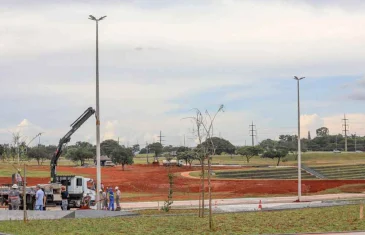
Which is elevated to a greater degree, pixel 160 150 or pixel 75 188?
pixel 160 150

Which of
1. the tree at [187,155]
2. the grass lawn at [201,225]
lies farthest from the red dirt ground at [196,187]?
the grass lawn at [201,225]

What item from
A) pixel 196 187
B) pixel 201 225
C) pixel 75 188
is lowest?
pixel 196 187

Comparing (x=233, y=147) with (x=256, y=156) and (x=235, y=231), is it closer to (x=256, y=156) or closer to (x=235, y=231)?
(x=256, y=156)

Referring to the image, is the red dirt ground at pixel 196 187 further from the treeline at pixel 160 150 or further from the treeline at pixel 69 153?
the treeline at pixel 69 153

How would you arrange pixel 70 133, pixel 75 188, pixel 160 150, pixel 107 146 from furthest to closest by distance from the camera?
1. pixel 160 150
2. pixel 107 146
3. pixel 70 133
4. pixel 75 188

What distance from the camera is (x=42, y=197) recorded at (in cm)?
3278

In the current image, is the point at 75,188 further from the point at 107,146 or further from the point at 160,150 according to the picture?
the point at 160,150

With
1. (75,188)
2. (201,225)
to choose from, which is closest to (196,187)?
(75,188)

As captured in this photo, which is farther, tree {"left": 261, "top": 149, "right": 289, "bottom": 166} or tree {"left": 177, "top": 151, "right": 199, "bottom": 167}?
tree {"left": 261, "top": 149, "right": 289, "bottom": 166}

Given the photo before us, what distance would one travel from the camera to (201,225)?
77.8ft

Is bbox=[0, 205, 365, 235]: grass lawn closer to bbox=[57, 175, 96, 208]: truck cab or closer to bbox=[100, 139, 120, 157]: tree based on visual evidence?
bbox=[57, 175, 96, 208]: truck cab

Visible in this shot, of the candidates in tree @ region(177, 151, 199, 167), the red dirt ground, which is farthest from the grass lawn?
the red dirt ground

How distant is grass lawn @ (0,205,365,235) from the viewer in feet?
71.6

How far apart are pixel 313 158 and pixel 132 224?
105 metres
